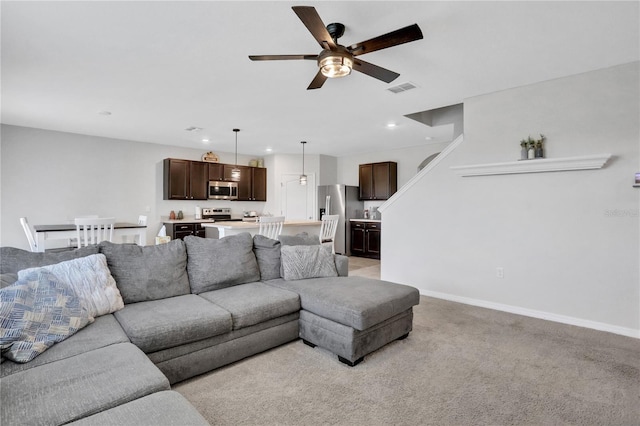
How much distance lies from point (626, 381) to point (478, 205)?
2.15 metres

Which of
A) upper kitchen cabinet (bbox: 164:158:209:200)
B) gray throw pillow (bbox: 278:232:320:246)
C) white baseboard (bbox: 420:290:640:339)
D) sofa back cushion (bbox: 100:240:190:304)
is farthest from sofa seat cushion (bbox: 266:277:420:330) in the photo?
upper kitchen cabinet (bbox: 164:158:209:200)

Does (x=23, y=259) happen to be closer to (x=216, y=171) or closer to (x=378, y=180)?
(x=216, y=171)

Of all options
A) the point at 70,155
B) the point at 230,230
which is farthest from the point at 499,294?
the point at 70,155

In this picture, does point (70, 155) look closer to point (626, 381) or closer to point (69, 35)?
point (69, 35)

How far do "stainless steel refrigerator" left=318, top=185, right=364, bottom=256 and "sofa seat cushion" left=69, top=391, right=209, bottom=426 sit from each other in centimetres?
655

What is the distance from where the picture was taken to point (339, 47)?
2252 mm

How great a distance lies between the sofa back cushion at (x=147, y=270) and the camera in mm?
2533

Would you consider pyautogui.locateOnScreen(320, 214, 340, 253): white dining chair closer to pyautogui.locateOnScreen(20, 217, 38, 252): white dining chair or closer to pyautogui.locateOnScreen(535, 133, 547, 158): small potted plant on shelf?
pyautogui.locateOnScreen(535, 133, 547, 158): small potted plant on shelf

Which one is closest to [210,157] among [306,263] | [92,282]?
[306,263]

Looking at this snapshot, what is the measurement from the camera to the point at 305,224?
5.56 m

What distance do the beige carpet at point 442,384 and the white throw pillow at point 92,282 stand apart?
0.77 metres

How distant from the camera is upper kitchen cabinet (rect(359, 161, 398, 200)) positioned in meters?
7.42

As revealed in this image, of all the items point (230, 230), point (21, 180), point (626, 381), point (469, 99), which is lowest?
point (626, 381)

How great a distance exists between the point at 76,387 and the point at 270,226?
11.6ft
